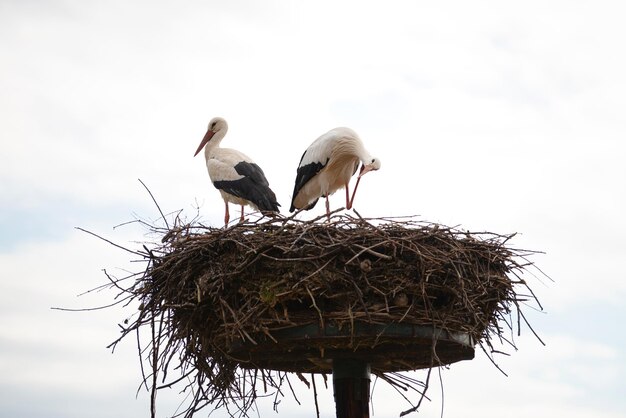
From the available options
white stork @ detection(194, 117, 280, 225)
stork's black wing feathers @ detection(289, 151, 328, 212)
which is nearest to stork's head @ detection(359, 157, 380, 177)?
stork's black wing feathers @ detection(289, 151, 328, 212)

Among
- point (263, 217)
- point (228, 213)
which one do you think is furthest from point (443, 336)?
point (228, 213)

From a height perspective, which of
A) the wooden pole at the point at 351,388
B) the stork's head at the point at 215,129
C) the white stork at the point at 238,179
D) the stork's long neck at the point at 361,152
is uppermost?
the stork's head at the point at 215,129

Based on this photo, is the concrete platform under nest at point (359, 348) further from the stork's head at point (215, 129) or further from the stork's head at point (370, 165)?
the stork's head at point (215, 129)

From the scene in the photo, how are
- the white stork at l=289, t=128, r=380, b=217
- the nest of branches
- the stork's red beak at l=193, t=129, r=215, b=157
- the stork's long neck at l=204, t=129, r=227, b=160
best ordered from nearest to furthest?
the nest of branches, the white stork at l=289, t=128, r=380, b=217, the stork's long neck at l=204, t=129, r=227, b=160, the stork's red beak at l=193, t=129, r=215, b=157

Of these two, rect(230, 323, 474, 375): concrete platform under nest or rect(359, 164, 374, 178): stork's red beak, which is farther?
rect(359, 164, 374, 178): stork's red beak

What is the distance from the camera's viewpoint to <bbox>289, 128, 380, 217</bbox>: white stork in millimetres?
9453

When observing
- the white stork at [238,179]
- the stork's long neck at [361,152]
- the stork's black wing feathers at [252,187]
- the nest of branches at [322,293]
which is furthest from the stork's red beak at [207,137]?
the nest of branches at [322,293]

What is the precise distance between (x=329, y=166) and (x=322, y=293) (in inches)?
146

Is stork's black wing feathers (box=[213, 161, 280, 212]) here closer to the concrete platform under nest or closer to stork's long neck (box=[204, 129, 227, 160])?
stork's long neck (box=[204, 129, 227, 160])

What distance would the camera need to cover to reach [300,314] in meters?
6.21

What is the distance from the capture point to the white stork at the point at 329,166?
9453mm

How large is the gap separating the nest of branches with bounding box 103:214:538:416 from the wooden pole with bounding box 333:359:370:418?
0.09 metres

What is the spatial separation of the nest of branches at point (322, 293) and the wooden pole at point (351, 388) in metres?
0.09

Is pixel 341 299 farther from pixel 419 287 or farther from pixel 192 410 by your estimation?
pixel 192 410
